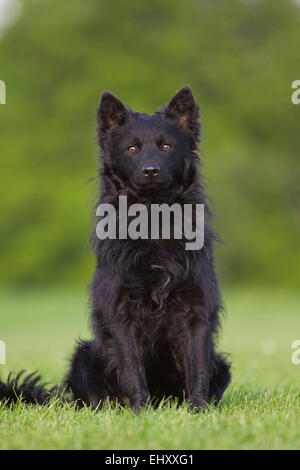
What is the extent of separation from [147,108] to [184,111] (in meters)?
26.3

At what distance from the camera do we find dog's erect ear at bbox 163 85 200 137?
5.20 metres

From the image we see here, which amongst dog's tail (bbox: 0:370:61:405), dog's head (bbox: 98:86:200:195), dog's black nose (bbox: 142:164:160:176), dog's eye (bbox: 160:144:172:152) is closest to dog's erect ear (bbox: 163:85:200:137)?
dog's head (bbox: 98:86:200:195)

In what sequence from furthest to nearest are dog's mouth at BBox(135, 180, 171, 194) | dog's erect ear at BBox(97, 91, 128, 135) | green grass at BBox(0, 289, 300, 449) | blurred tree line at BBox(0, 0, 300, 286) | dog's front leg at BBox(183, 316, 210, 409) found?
blurred tree line at BBox(0, 0, 300, 286), dog's erect ear at BBox(97, 91, 128, 135), dog's mouth at BBox(135, 180, 171, 194), dog's front leg at BBox(183, 316, 210, 409), green grass at BBox(0, 289, 300, 449)

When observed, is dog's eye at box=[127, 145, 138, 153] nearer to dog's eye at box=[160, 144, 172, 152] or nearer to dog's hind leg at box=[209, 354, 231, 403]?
dog's eye at box=[160, 144, 172, 152]

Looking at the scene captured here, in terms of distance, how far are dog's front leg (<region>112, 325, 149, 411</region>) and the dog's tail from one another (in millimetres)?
792

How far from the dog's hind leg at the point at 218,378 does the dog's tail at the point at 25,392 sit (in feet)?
4.12

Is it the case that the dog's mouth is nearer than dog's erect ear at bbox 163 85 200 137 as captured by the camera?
Yes

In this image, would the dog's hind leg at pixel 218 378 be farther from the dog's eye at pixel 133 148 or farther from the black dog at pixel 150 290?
the dog's eye at pixel 133 148

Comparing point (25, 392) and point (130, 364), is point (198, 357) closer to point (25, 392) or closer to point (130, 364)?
point (130, 364)

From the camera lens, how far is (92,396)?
523 cm

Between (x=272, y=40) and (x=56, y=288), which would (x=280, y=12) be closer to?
(x=272, y=40)

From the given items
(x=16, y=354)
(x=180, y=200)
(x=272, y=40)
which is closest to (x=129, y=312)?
(x=180, y=200)
